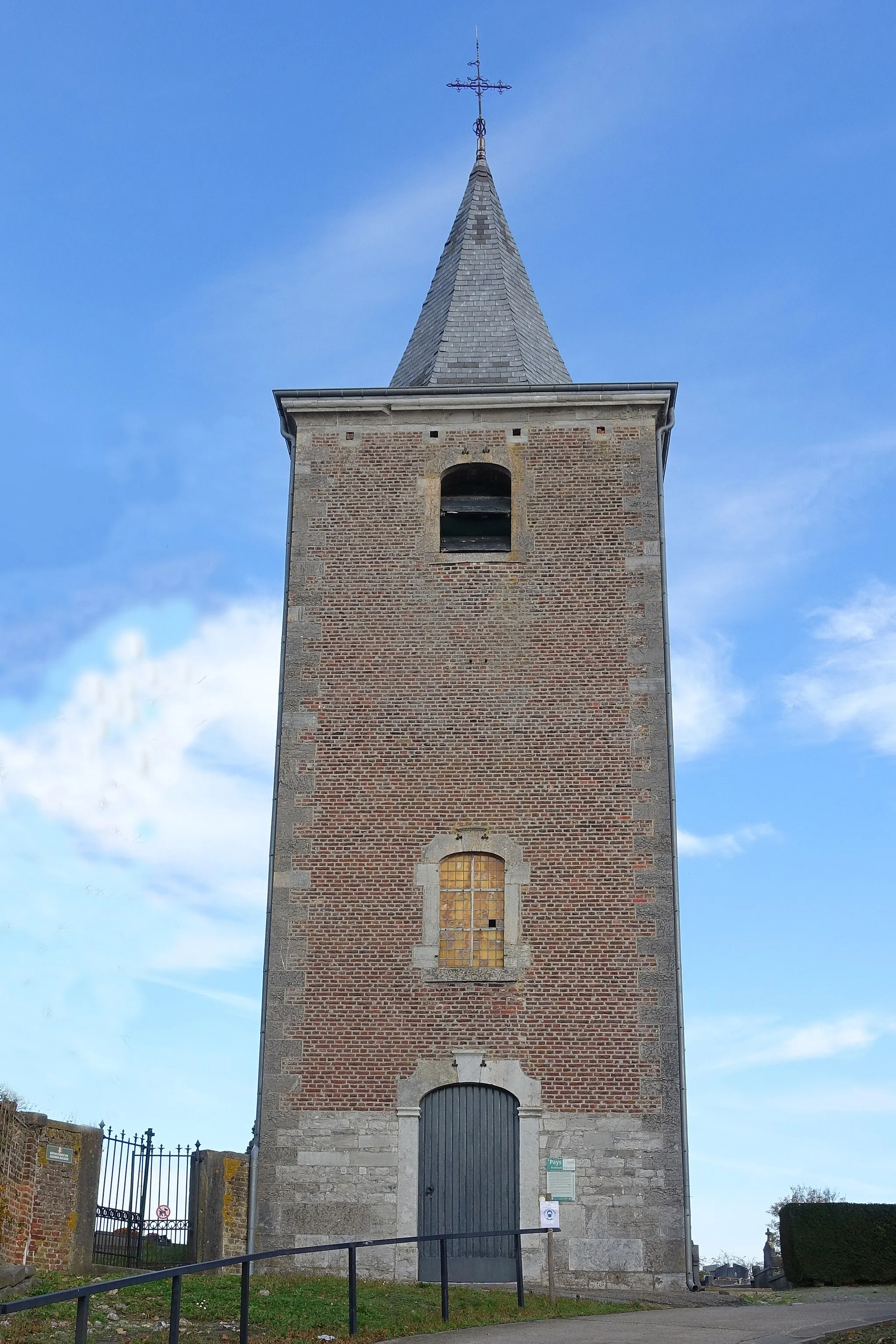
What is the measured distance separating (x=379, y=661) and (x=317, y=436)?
3.67 m

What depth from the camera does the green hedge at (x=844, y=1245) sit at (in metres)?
16.7

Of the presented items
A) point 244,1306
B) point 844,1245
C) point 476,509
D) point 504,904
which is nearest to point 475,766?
point 504,904

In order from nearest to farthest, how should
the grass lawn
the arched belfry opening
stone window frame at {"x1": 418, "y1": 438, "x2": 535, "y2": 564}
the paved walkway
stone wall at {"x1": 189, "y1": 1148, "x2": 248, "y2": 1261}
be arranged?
the paved walkway, the grass lawn, stone wall at {"x1": 189, "y1": 1148, "x2": 248, "y2": 1261}, stone window frame at {"x1": 418, "y1": 438, "x2": 535, "y2": 564}, the arched belfry opening

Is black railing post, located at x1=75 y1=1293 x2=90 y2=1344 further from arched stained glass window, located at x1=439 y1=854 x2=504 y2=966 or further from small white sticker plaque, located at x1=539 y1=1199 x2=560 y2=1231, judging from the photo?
arched stained glass window, located at x1=439 y1=854 x2=504 y2=966

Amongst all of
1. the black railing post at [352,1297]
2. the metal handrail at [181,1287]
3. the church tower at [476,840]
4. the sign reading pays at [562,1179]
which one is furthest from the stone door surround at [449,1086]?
the black railing post at [352,1297]

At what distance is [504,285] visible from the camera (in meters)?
22.8

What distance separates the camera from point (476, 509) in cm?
1952

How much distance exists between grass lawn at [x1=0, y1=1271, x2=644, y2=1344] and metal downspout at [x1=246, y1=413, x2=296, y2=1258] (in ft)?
3.54

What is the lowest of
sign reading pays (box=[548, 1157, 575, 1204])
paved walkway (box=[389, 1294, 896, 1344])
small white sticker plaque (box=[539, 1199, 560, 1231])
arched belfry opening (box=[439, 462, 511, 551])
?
paved walkway (box=[389, 1294, 896, 1344])

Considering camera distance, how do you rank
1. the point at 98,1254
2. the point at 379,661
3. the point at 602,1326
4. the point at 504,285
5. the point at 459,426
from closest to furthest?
the point at 602,1326, the point at 98,1254, the point at 379,661, the point at 459,426, the point at 504,285

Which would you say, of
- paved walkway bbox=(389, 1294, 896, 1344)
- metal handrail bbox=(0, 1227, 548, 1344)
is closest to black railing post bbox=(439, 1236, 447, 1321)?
metal handrail bbox=(0, 1227, 548, 1344)

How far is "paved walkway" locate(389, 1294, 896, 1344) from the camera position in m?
10.2

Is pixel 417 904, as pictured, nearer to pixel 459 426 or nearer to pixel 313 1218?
pixel 313 1218

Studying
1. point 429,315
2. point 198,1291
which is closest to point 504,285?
point 429,315
